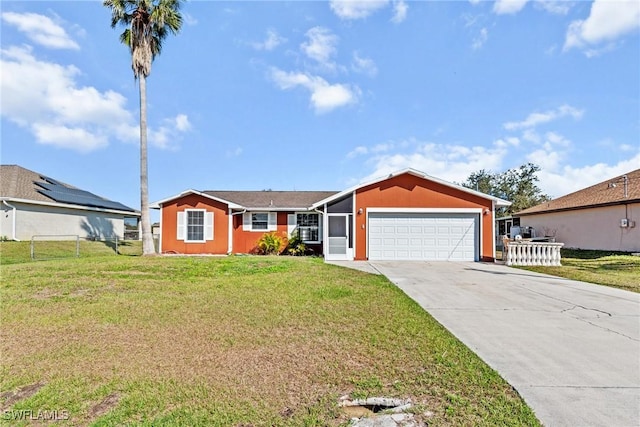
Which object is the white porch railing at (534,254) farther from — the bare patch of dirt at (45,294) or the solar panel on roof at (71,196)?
the solar panel on roof at (71,196)

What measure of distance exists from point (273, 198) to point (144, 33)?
10.4m

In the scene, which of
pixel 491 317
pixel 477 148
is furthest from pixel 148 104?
pixel 477 148

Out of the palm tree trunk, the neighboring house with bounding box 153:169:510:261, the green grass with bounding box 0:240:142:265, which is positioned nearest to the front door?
the neighboring house with bounding box 153:169:510:261

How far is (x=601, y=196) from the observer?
18.9 metres

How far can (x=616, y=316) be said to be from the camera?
5617 millimetres

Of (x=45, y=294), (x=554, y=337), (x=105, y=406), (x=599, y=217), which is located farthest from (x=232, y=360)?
(x=599, y=217)

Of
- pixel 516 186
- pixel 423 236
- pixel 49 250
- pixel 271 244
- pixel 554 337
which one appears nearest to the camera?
pixel 554 337

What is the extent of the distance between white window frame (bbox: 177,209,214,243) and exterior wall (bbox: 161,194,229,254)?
0.48 feet

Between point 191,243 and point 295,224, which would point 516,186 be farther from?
point 191,243

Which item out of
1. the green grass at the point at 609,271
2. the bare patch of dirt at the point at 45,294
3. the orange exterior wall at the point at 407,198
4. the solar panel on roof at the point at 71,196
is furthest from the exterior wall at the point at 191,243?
the green grass at the point at 609,271

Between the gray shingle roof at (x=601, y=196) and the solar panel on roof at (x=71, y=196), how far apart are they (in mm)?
31255

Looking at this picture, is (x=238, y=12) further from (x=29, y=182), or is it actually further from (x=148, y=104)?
(x=29, y=182)

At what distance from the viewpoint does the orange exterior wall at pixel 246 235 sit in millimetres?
17500

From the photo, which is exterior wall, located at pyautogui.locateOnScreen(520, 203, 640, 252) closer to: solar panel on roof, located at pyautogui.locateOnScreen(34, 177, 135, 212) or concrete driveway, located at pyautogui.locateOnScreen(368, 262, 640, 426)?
concrete driveway, located at pyautogui.locateOnScreen(368, 262, 640, 426)
